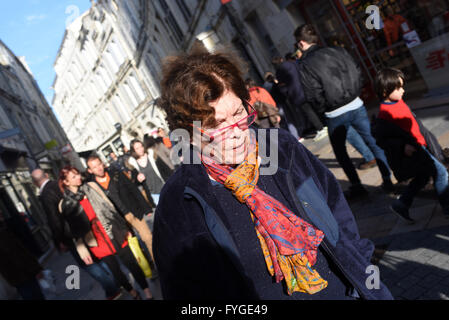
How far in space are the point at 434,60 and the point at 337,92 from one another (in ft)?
15.7

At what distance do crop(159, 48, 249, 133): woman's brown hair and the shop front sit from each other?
7.05 m

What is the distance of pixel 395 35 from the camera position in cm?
843

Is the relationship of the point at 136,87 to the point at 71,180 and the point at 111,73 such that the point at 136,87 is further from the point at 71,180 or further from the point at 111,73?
the point at 71,180

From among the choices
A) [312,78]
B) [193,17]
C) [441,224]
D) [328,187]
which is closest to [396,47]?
[312,78]

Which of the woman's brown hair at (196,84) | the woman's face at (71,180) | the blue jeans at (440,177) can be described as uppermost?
the woman's face at (71,180)

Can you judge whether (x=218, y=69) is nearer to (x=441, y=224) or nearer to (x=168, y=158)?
(x=441, y=224)

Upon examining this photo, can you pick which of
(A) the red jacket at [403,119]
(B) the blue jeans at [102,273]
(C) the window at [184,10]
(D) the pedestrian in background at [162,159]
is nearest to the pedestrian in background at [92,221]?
(B) the blue jeans at [102,273]

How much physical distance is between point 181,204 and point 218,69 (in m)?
0.68

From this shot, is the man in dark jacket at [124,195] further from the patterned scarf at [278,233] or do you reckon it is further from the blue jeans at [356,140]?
the patterned scarf at [278,233]

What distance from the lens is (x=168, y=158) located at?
7559 mm

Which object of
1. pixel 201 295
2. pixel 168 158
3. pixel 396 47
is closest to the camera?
pixel 201 295

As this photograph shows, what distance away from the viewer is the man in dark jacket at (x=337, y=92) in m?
4.08

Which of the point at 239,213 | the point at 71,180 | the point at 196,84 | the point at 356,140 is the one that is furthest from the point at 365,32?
the point at 239,213
